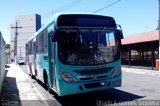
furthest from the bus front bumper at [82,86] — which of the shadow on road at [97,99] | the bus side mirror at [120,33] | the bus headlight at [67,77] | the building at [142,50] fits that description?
the building at [142,50]

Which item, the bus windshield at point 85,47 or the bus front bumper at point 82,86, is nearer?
the bus front bumper at point 82,86

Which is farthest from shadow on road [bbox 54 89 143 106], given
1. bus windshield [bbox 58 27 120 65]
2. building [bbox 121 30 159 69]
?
building [bbox 121 30 159 69]

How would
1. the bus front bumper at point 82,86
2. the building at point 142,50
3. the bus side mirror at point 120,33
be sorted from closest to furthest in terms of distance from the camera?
1. the bus front bumper at point 82,86
2. the bus side mirror at point 120,33
3. the building at point 142,50

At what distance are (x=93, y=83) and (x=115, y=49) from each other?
1517mm

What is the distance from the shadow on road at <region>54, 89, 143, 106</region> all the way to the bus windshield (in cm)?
136

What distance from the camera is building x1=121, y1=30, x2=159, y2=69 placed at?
1125 inches

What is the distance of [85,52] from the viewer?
9.64m

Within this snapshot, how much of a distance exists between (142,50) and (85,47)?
917 inches

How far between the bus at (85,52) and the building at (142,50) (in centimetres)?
1721

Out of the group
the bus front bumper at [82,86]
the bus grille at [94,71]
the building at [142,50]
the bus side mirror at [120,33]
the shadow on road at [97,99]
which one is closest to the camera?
the bus front bumper at [82,86]

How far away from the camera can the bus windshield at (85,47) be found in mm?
9508

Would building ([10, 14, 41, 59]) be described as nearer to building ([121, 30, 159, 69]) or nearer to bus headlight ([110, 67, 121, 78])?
building ([121, 30, 159, 69])

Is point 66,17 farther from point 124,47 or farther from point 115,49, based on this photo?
point 124,47

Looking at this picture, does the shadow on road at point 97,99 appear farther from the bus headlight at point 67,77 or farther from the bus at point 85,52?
the bus headlight at point 67,77
